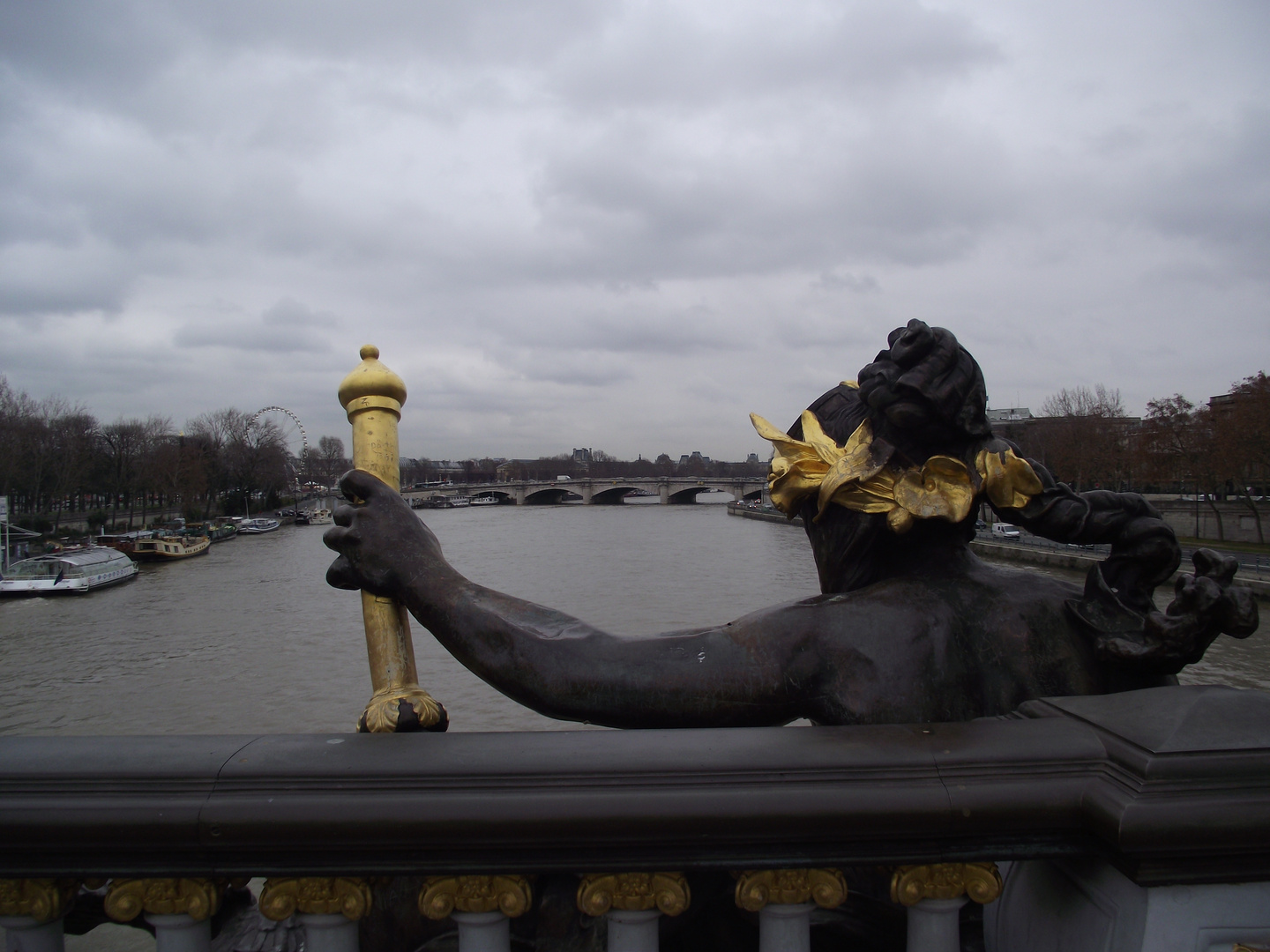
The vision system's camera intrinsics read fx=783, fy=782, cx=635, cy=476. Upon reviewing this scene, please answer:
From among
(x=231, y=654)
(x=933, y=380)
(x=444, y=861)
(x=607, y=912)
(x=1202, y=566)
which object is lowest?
(x=231, y=654)

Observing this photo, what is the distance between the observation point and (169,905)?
1239 mm

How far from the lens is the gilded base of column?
5.38ft

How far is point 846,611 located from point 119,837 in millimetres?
1426

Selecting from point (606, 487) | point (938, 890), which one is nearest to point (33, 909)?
point (938, 890)

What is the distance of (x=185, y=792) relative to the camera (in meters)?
1.22

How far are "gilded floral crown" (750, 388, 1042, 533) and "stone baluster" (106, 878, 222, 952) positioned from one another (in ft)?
4.55

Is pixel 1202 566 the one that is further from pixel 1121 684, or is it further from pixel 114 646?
pixel 114 646

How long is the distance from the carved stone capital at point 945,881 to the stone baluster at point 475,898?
599 millimetres

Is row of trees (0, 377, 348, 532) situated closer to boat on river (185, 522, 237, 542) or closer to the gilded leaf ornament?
boat on river (185, 522, 237, 542)

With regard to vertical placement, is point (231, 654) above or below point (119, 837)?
below

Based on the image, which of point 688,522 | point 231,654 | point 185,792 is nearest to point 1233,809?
point 185,792

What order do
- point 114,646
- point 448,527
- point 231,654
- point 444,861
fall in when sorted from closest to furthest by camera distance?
1. point 444,861
2. point 231,654
3. point 114,646
4. point 448,527

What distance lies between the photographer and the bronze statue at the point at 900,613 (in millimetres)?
1687

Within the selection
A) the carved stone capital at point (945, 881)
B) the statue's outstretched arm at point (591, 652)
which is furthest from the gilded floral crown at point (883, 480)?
the carved stone capital at point (945, 881)
